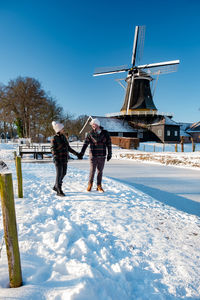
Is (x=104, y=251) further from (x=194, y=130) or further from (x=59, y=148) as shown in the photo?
(x=194, y=130)

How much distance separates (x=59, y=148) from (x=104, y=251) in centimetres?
247

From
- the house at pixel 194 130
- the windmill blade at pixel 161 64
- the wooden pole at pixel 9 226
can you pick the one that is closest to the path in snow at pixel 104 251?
the wooden pole at pixel 9 226

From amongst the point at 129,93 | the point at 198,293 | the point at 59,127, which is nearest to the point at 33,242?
the point at 198,293

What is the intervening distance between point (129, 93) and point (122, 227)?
34.1 m

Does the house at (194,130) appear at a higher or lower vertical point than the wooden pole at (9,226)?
higher

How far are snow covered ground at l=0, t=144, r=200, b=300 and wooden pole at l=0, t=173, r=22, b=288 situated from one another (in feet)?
0.45

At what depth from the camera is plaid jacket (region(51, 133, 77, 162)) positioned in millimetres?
3998

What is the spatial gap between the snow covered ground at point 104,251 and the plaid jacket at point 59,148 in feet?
3.22

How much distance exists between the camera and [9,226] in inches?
58.4

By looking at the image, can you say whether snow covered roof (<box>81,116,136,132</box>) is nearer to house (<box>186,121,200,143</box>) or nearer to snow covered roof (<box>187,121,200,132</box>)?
house (<box>186,121,200,143</box>)

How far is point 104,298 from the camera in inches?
60.1

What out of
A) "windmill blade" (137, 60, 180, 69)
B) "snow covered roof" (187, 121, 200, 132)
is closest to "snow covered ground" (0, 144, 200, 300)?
A: "windmill blade" (137, 60, 180, 69)

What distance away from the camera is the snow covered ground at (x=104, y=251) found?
1.61m

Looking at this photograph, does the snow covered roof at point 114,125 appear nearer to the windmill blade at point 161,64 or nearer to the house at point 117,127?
the house at point 117,127
